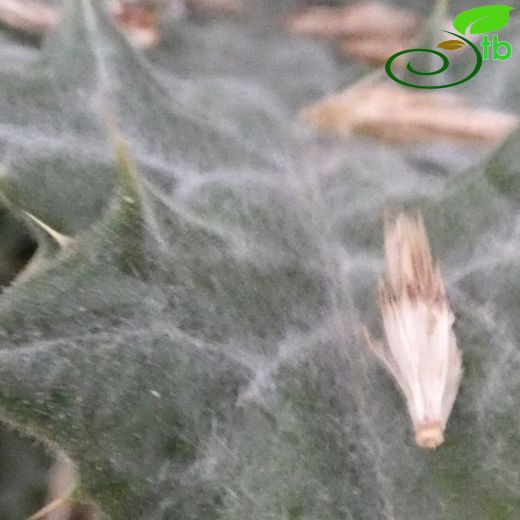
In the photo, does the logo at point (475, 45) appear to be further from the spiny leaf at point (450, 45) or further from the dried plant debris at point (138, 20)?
the dried plant debris at point (138, 20)

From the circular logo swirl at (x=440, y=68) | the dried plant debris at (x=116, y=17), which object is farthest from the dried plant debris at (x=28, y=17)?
the circular logo swirl at (x=440, y=68)

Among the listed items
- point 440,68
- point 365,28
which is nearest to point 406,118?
point 440,68

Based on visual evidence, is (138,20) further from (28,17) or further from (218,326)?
(218,326)

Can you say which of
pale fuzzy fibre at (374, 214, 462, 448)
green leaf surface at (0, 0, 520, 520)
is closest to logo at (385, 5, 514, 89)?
green leaf surface at (0, 0, 520, 520)

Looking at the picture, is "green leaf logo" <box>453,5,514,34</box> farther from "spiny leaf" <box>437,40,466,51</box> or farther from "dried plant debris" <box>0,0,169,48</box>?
"dried plant debris" <box>0,0,169,48</box>

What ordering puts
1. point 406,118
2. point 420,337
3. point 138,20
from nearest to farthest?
point 420,337
point 406,118
point 138,20

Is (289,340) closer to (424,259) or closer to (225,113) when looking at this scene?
(424,259)

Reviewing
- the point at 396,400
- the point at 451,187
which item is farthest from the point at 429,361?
the point at 451,187
